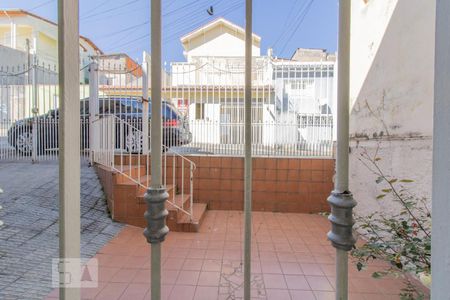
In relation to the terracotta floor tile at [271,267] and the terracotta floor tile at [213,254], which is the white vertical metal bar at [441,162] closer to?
the terracotta floor tile at [271,267]

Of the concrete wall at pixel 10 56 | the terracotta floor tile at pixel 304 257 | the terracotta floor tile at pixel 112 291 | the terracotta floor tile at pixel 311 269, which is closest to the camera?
the terracotta floor tile at pixel 112 291

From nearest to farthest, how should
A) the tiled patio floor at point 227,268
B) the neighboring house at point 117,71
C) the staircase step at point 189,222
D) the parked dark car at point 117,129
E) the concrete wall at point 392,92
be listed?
1. the tiled patio floor at point 227,268
2. the concrete wall at point 392,92
3. the staircase step at point 189,222
4. the neighboring house at point 117,71
5. the parked dark car at point 117,129

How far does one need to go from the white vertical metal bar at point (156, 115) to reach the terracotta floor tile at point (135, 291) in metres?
1.55

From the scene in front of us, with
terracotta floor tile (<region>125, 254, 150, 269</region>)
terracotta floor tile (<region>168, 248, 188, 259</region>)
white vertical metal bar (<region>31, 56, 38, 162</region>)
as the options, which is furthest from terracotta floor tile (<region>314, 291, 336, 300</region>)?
white vertical metal bar (<region>31, 56, 38, 162</region>)

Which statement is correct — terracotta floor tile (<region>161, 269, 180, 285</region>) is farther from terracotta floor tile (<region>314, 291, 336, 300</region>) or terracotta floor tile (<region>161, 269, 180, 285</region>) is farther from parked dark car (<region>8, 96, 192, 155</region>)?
parked dark car (<region>8, 96, 192, 155</region>)

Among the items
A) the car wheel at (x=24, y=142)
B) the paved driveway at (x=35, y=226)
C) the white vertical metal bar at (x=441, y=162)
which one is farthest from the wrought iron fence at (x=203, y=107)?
the white vertical metal bar at (x=441, y=162)

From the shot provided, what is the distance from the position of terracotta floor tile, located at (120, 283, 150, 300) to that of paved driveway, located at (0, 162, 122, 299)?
59 centimetres

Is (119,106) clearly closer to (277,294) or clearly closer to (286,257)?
(286,257)

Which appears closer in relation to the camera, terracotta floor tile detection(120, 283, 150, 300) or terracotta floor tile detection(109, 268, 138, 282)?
terracotta floor tile detection(120, 283, 150, 300)

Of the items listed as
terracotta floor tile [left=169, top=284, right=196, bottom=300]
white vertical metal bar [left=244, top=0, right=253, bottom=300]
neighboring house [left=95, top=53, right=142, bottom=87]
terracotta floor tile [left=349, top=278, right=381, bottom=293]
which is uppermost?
neighboring house [left=95, top=53, right=142, bottom=87]

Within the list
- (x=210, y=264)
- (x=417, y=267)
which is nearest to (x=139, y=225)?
(x=210, y=264)

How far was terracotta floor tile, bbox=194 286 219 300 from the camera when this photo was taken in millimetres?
2111

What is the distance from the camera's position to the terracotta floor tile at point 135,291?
2072mm

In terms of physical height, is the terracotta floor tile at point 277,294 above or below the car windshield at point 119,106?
below
